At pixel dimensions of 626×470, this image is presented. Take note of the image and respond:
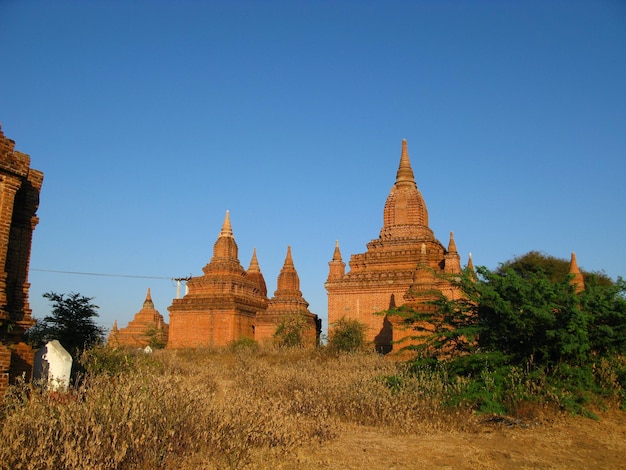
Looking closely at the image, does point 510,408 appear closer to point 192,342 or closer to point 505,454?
point 505,454

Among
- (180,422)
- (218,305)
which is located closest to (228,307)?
(218,305)

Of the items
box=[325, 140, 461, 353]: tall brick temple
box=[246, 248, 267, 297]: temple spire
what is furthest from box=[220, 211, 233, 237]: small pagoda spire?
box=[325, 140, 461, 353]: tall brick temple

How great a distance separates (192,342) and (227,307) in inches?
110

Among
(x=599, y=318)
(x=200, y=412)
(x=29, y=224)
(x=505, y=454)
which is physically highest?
(x=29, y=224)

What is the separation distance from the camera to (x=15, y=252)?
9539mm

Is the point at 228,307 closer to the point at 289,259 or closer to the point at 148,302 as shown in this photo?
the point at 289,259

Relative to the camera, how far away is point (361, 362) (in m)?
15.3

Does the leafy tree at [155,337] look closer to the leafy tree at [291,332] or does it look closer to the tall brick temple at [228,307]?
the tall brick temple at [228,307]

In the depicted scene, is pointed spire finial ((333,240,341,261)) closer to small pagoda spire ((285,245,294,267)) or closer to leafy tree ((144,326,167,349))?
small pagoda spire ((285,245,294,267))

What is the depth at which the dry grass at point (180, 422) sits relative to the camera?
4973 mm

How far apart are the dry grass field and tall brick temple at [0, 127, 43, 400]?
1.14 metres

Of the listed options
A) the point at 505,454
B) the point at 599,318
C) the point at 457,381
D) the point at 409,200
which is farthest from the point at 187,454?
the point at 409,200

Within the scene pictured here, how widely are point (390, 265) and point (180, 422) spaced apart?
21868mm

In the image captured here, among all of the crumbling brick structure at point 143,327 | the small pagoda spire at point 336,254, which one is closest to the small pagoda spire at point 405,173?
the small pagoda spire at point 336,254
